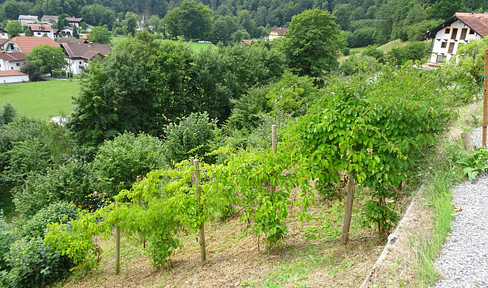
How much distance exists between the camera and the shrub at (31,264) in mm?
6070

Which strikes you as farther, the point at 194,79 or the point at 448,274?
the point at 194,79

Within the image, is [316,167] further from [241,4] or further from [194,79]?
[241,4]

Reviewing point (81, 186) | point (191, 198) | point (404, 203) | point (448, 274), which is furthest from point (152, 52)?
point (448, 274)

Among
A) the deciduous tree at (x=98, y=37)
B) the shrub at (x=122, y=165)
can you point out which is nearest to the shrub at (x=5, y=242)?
the shrub at (x=122, y=165)

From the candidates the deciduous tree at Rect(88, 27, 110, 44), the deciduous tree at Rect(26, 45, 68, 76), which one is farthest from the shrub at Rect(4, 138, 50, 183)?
the deciduous tree at Rect(88, 27, 110, 44)

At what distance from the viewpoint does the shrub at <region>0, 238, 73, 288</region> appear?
6070 mm

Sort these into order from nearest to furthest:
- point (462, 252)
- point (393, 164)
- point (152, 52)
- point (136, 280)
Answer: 1. point (462, 252)
2. point (393, 164)
3. point (136, 280)
4. point (152, 52)

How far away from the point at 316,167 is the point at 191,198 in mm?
2266

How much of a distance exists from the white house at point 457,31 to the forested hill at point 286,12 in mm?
30694

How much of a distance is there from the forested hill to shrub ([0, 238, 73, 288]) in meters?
68.1

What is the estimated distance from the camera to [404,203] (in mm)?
5055

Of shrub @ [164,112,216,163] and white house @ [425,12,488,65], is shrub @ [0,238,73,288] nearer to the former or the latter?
shrub @ [164,112,216,163]

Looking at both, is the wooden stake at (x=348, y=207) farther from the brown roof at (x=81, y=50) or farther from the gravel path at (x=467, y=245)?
the brown roof at (x=81, y=50)

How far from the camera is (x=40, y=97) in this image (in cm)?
4469
